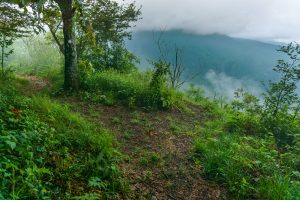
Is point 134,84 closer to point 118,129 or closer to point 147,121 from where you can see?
point 147,121

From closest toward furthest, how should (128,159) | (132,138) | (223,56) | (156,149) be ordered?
(128,159) < (156,149) < (132,138) < (223,56)

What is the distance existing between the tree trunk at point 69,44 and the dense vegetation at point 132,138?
0.13 ft

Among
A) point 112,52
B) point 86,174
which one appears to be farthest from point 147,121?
point 112,52

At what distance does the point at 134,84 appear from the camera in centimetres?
1127

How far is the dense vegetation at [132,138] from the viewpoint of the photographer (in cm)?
414

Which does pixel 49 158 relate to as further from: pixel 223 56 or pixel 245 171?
pixel 223 56

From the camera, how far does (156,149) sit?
22.2 feet

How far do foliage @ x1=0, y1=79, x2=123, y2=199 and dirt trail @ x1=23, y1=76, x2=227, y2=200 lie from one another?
1.78 ft

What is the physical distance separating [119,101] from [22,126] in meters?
5.81

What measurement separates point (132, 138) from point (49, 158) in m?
3.13

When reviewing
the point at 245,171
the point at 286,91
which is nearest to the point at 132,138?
the point at 245,171

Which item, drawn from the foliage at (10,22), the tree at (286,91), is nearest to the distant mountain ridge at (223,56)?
the foliage at (10,22)

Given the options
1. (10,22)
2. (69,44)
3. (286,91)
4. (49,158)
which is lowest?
(49,158)

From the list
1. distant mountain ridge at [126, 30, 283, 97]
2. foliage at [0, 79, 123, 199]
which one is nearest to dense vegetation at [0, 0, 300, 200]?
foliage at [0, 79, 123, 199]
